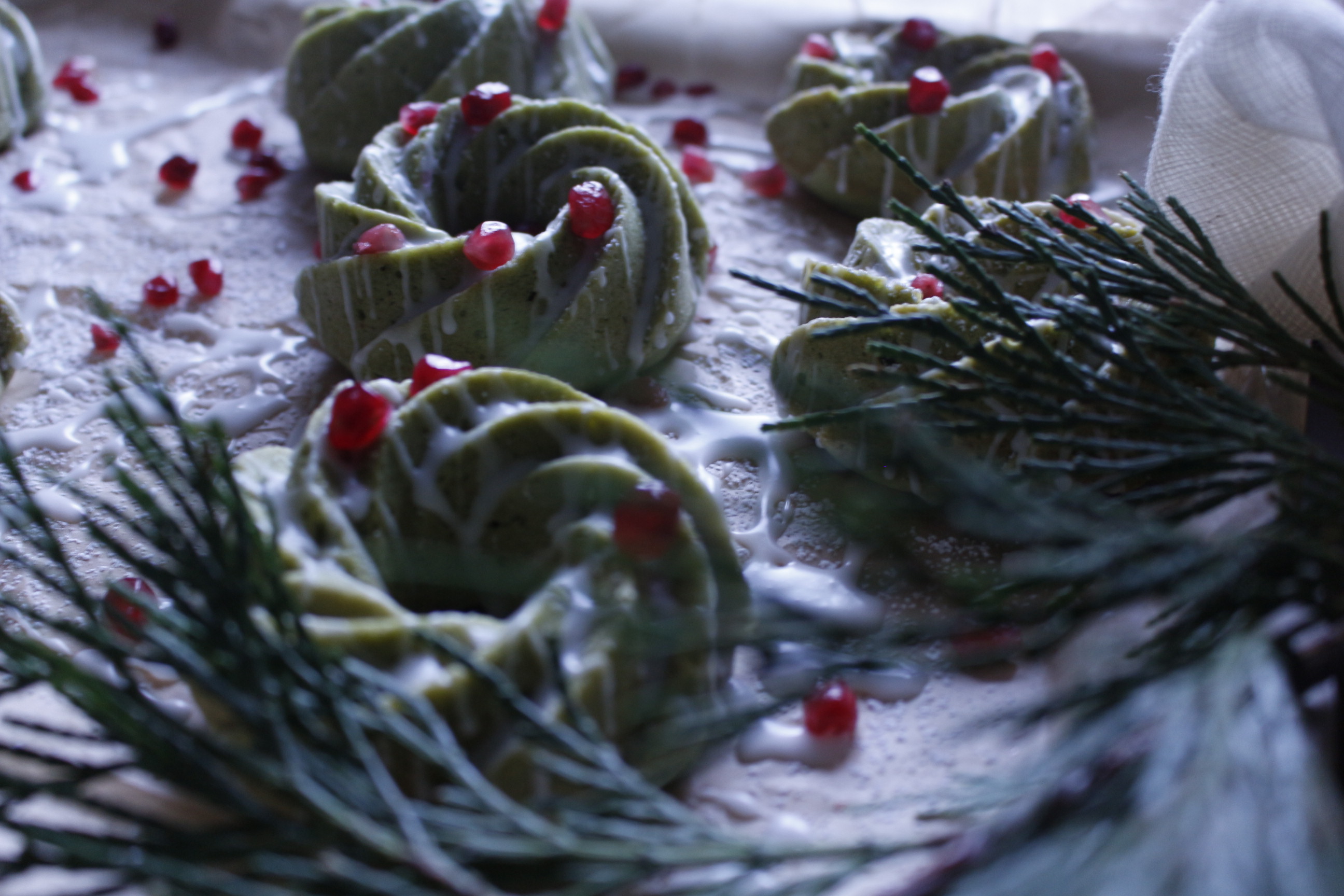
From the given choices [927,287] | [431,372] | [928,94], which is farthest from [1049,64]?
[431,372]

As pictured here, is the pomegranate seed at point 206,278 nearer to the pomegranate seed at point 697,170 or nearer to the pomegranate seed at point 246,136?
the pomegranate seed at point 246,136

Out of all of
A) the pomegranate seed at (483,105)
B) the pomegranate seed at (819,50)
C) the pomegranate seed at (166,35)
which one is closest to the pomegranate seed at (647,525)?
the pomegranate seed at (483,105)

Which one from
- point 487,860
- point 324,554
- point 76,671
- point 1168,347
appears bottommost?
point 487,860

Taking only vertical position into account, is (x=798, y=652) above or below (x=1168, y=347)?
below

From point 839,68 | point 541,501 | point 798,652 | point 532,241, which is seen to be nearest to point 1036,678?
point 798,652

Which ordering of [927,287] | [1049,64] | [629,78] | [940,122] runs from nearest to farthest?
[927,287] < [940,122] < [1049,64] < [629,78]

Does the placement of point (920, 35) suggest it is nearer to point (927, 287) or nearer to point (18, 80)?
point (927, 287)

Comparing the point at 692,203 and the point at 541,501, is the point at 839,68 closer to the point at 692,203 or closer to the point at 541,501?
the point at 692,203
